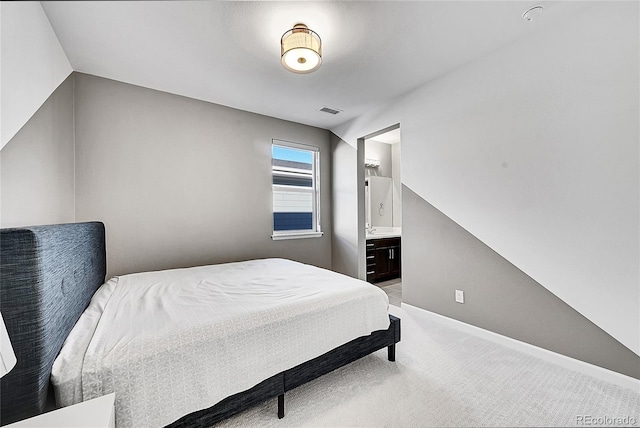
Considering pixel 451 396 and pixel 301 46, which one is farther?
pixel 451 396

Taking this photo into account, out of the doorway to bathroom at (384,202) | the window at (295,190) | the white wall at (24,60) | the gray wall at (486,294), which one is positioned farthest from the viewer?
the doorway to bathroom at (384,202)

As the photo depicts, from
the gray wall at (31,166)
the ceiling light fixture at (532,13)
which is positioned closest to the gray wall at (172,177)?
the gray wall at (31,166)

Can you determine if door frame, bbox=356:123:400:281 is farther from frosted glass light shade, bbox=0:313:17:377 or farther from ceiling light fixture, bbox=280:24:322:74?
frosted glass light shade, bbox=0:313:17:377

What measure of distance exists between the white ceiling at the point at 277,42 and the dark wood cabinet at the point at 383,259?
2212 millimetres

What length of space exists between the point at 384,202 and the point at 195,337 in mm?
4427

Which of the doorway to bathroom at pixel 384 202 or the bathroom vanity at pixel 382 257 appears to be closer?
the bathroom vanity at pixel 382 257

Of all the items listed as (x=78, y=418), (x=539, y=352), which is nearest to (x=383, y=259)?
(x=539, y=352)

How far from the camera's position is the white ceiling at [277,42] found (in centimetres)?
71

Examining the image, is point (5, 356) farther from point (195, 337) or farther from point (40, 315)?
point (195, 337)

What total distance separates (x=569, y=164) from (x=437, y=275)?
55.2 inches

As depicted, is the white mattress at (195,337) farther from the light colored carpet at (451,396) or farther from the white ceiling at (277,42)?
the white ceiling at (277,42)

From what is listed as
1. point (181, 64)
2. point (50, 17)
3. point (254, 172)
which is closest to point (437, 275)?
point (254, 172)

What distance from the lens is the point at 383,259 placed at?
4.31 metres
